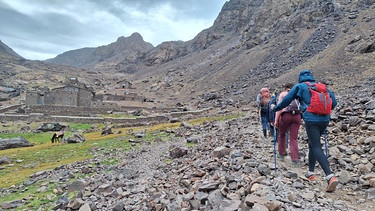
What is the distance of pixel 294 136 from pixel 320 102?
1.76 m

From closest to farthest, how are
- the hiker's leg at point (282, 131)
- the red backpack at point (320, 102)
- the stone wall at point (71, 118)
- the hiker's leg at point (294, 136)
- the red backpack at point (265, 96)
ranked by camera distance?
the red backpack at point (320, 102) → the hiker's leg at point (294, 136) → the hiker's leg at point (282, 131) → the red backpack at point (265, 96) → the stone wall at point (71, 118)

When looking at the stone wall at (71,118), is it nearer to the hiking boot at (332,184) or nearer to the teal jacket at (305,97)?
the teal jacket at (305,97)

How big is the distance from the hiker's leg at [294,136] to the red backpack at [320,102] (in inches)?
61.7

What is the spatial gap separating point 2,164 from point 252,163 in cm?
1828

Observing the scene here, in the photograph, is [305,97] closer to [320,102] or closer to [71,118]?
[320,102]

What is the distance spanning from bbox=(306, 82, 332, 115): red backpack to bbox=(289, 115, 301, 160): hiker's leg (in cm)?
157

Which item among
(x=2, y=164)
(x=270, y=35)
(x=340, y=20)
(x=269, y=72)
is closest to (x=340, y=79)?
(x=269, y=72)

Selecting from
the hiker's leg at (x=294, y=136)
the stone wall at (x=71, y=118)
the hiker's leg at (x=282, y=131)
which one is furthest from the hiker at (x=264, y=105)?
the stone wall at (x=71, y=118)

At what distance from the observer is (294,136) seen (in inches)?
314

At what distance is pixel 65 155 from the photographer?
1977 centimetres

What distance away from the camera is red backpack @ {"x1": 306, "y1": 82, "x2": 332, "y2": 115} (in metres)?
6.48

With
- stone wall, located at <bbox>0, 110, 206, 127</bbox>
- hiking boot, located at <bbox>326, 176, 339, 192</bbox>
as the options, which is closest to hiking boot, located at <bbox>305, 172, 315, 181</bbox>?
hiking boot, located at <bbox>326, 176, 339, 192</bbox>

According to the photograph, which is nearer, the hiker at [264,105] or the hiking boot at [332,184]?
the hiking boot at [332,184]

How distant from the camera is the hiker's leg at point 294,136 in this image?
787 cm
